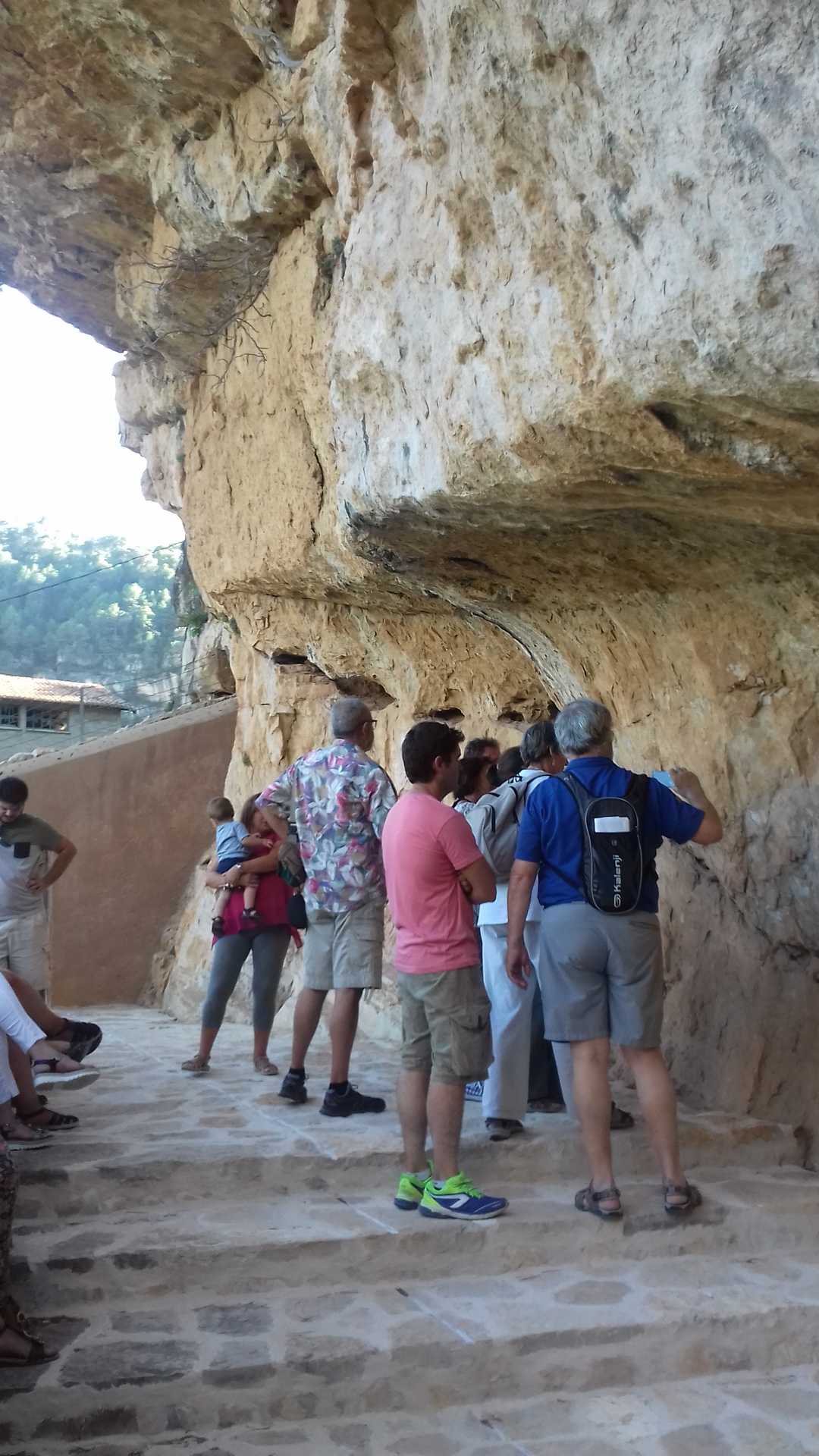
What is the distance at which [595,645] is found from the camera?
5.72 m

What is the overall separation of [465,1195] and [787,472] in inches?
95.4

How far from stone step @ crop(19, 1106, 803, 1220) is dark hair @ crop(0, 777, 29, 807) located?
1643mm

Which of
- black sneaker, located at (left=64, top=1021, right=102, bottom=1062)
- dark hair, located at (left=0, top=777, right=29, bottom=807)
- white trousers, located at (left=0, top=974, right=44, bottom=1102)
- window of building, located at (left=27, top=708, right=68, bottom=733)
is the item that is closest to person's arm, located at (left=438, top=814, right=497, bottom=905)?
white trousers, located at (left=0, top=974, right=44, bottom=1102)

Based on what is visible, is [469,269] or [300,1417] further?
[469,269]

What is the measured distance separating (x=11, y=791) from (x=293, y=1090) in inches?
77.4

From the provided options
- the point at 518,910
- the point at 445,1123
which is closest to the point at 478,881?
the point at 518,910

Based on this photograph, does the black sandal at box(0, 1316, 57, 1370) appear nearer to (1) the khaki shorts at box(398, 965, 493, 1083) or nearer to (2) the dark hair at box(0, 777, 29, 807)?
(1) the khaki shorts at box(398, 965, 493, 1083)

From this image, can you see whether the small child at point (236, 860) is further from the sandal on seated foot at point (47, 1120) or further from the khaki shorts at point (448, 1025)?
the khaki shorts at point (448, 1025)

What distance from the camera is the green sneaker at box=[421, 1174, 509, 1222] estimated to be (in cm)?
394

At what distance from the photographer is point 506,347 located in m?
3.84

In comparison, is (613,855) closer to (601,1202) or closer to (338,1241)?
(601,1202)

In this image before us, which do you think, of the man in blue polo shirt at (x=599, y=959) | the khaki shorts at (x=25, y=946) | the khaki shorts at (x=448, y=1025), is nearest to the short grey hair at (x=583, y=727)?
the man in blue polo shirt at (x=599, y=959)

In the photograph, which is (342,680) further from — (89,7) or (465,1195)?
(465,1195)

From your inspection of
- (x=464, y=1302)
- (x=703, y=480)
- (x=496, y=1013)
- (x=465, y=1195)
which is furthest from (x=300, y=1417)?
(x=703, y=480)
